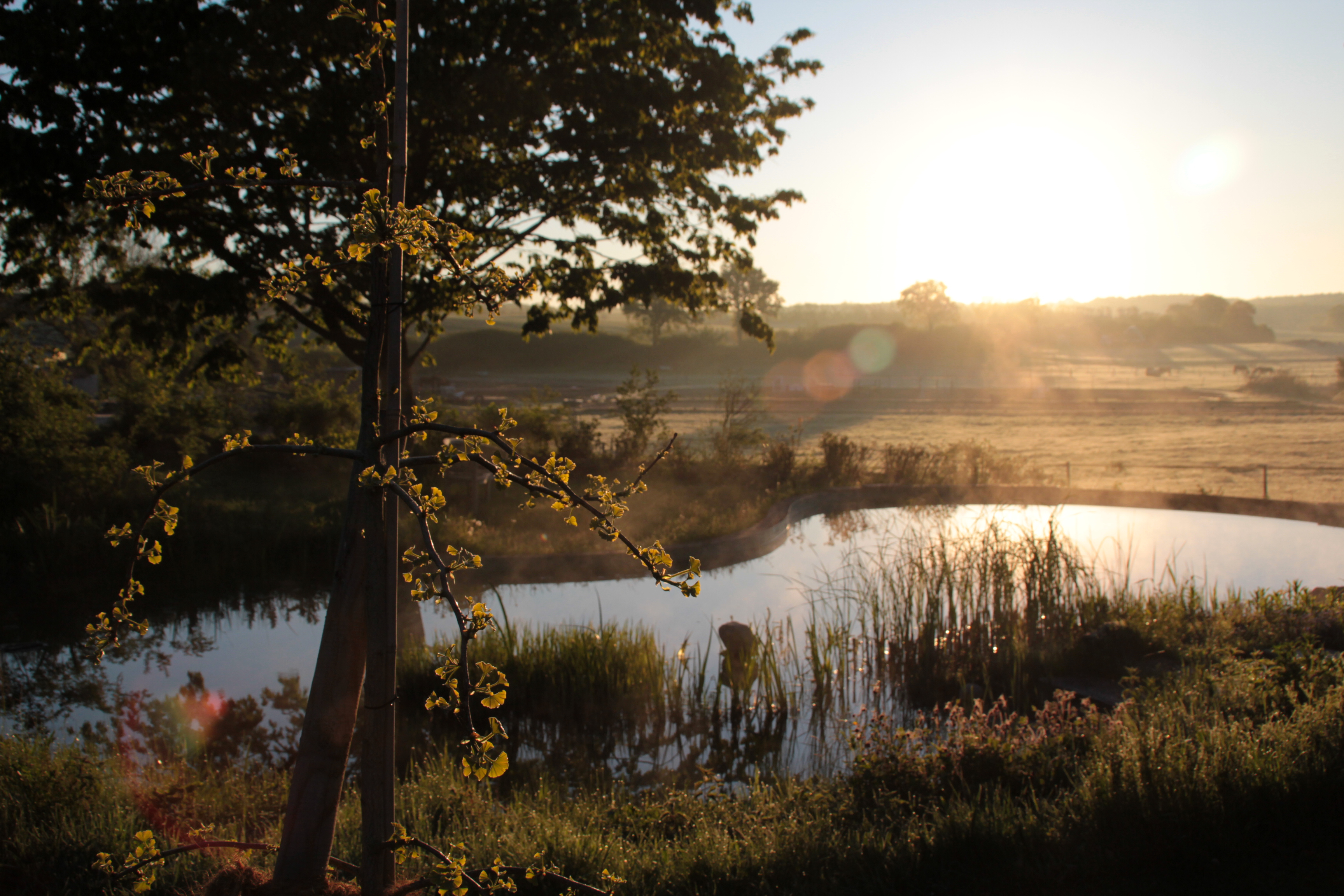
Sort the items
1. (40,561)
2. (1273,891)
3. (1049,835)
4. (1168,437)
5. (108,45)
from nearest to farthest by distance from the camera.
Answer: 1. (1273,891)
2. (1049,835)
3. (40,561)
4. (108,45)
5. (1168,437)

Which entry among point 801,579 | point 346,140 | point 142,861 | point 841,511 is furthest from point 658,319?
point 142,861

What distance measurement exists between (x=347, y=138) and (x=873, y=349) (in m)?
72.5

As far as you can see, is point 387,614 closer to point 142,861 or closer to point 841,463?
point 142,861

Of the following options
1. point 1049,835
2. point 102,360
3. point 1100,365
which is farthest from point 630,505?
point 1100,365

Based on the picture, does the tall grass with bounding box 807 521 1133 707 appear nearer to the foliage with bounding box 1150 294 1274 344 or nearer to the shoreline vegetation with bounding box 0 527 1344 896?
the shoreline vegetation with bounding box 0 527 1344 896

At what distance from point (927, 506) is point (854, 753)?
29.5 feet

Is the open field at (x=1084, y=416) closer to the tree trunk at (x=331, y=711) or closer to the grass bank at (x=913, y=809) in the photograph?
the grass bank at (x=913, y=809)

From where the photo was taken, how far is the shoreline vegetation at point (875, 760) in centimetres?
313

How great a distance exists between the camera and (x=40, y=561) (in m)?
8.62

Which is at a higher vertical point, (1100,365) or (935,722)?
(1100,365)

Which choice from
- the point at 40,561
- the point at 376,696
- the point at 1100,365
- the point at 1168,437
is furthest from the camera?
the point at 1100,365

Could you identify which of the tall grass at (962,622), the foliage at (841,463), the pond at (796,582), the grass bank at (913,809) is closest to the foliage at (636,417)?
the foliage at (841,463)

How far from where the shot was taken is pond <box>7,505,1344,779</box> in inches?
264

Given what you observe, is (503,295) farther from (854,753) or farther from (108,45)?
(108,45)
